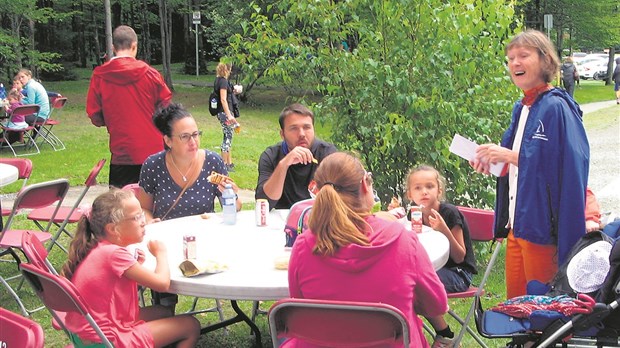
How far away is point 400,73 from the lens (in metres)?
6.40

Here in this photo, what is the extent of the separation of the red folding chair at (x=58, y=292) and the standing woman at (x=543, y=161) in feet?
7.13

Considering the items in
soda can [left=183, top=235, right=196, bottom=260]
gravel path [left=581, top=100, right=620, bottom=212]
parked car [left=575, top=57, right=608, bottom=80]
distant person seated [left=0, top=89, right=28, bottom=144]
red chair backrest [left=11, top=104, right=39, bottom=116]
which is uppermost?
soda can [left=183, top=235, right=196, bottom=260]

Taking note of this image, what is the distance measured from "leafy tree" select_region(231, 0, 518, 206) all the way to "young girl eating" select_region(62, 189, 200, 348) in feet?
9.66

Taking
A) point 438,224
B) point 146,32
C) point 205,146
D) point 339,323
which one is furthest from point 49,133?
point 146,32

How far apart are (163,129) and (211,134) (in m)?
11.4

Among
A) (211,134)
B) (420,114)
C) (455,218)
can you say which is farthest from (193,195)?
(211,134)

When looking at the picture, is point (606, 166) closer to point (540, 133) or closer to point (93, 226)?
point (540, 133)

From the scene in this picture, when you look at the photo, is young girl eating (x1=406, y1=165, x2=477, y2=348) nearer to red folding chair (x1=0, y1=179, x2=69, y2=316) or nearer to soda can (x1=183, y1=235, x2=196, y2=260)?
soda can (x1=183, y1=235, x2=196, y2=260)

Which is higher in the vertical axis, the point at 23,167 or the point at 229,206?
the point at 229,206

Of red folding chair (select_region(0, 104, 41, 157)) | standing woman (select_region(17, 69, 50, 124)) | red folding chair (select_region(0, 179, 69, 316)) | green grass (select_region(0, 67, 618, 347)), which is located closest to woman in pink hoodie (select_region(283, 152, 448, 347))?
green grass (select_region(0, 67, 618, 347))

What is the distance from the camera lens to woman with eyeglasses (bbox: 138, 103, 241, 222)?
5.04 m

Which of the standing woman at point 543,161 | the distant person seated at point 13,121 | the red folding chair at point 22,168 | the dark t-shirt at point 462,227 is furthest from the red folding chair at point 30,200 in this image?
the distant person seated at point 13,121

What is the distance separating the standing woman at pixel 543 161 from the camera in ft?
13.2

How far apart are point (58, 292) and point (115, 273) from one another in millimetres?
372
